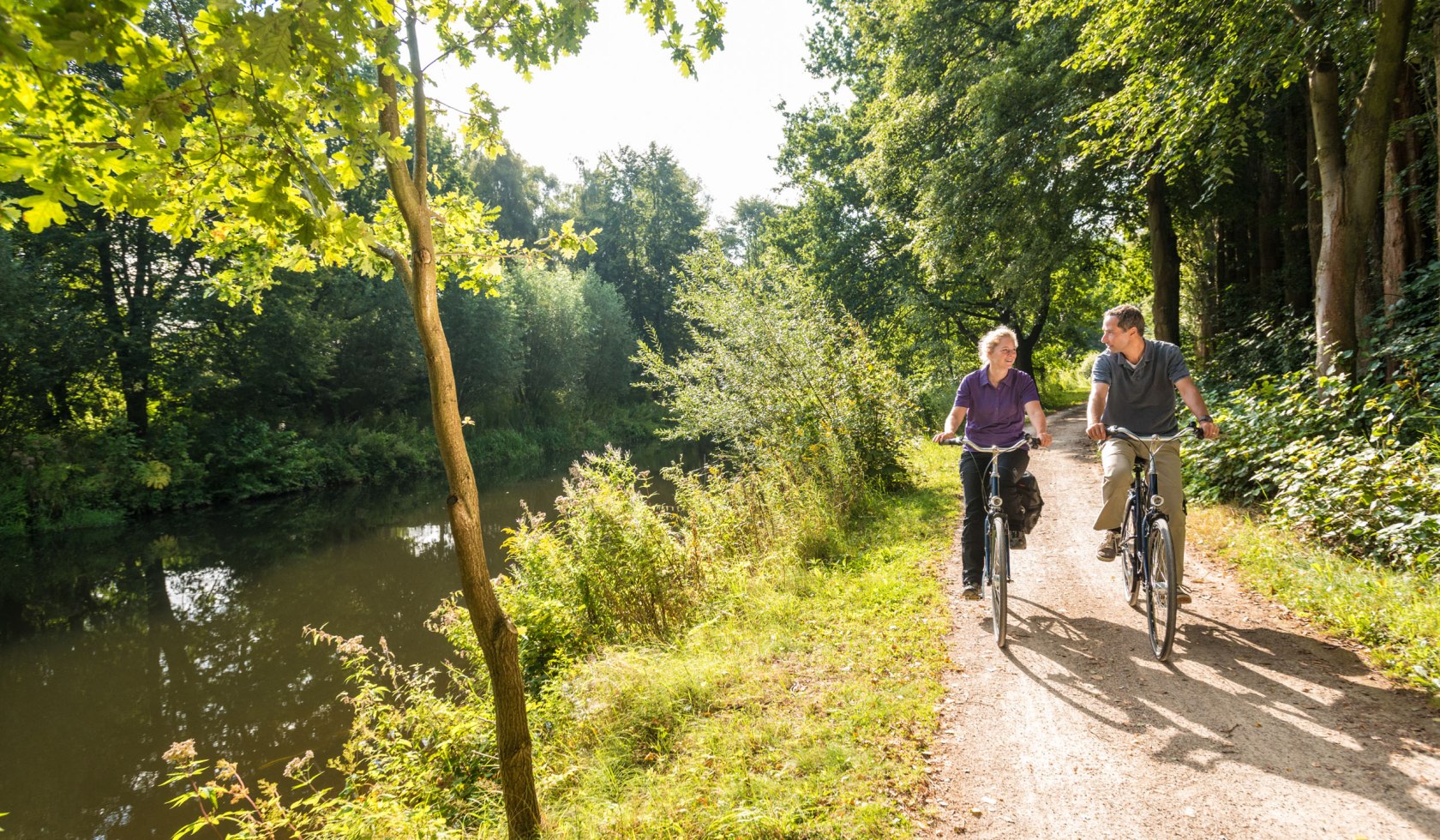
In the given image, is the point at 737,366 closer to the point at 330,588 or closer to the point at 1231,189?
the point at 330,588

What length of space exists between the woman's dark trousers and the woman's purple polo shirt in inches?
5.5

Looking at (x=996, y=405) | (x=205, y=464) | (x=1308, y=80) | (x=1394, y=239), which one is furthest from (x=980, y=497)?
(x=205, y=464)

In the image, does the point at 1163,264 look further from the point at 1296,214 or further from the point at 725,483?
the point at 725,483

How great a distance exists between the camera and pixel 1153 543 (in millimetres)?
4359

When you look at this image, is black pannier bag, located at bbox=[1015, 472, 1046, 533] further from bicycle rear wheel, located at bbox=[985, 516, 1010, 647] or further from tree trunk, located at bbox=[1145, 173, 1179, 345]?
tree trunk, located at bbox=[1145, 173, 1179, 345]

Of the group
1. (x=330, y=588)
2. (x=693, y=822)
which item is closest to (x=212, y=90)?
(x=693, y=822)

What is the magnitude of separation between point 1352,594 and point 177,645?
12.8 m

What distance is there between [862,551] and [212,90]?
6708 mm

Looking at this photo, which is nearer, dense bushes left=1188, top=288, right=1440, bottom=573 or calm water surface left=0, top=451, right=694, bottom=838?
dense bushes left=1188, top=288, right=1440, bottom=573

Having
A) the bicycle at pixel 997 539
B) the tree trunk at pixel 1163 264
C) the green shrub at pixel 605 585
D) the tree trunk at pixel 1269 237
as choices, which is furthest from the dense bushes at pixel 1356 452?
the green shrub at pixel 605 585

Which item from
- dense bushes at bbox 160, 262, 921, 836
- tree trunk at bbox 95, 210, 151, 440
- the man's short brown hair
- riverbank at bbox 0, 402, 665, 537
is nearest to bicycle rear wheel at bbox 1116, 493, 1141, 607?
the man's short brown hair

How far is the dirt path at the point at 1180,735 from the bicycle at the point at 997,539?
0.27 m

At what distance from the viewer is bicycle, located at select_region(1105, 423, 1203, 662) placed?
13.6ft

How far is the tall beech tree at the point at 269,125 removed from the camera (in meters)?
2.00
